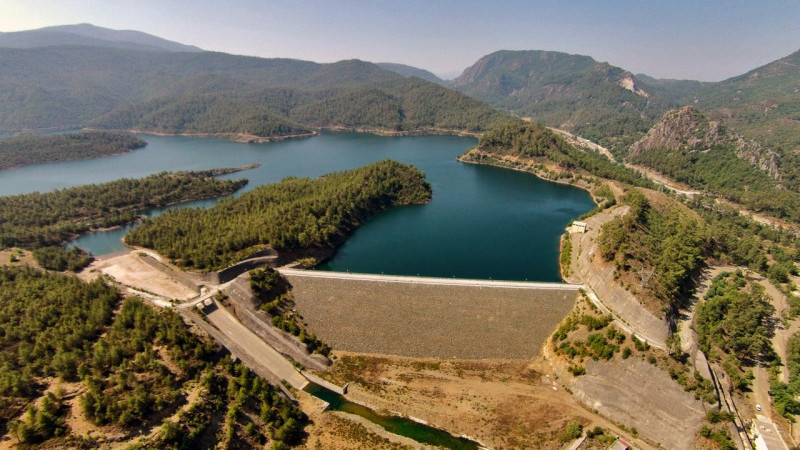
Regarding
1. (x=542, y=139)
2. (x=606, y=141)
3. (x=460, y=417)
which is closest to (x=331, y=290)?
(x=460, y=417)

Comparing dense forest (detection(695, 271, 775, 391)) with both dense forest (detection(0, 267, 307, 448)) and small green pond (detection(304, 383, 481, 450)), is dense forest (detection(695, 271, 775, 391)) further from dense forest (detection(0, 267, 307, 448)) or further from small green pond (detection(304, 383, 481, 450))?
dense forest (detection(0, 267, 307, 448))

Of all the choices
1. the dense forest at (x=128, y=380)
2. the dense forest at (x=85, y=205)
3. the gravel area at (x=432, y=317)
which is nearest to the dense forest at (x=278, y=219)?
the dense forest at (x=128, y=380)

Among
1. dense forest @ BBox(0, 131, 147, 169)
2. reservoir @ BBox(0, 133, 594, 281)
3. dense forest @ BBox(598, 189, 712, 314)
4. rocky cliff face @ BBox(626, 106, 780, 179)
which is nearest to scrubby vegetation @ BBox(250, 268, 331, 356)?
reservoir @ BBox(0, 133, 594, 281)

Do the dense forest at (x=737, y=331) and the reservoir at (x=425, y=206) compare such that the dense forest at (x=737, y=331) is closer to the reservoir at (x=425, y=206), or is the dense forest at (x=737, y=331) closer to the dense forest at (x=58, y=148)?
the reservoir at (x=425, y=206)

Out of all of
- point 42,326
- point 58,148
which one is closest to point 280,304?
point 42,326

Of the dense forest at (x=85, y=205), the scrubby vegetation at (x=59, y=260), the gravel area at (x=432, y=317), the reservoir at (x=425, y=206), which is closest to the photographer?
the gravel area at (x=432, y=317)
